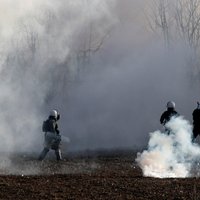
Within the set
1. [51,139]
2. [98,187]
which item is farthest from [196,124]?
[98,187]

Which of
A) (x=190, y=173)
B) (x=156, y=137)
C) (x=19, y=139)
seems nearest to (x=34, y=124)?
(x=19, y=139)

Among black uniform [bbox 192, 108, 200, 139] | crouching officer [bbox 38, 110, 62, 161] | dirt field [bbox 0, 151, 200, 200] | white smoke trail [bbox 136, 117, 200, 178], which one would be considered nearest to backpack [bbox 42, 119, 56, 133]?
crouching officer [bbox 38, 110, 62, 161]

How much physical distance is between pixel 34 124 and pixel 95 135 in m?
2.30

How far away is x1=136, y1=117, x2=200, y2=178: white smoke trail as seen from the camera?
11930mm

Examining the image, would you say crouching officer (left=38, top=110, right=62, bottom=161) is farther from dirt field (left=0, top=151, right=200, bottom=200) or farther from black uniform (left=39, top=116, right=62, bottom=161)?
dirt field (left=0, top=151, right=200, bottom=200)

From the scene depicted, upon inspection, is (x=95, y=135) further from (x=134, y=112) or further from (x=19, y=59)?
(x=19, y=59)

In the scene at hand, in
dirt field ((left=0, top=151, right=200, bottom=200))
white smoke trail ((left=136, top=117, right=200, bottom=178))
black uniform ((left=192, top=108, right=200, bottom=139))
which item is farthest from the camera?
black uniform ((left=192, top=108, right=200, bottom=139))

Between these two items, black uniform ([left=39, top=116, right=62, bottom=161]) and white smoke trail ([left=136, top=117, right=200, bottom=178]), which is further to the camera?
black uniform ([left=39, top=116, right=62, bottom=161])

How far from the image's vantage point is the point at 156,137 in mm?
13406

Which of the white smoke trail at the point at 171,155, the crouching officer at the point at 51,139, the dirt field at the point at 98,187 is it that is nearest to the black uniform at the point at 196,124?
the white smoke trail at the point at 171,155

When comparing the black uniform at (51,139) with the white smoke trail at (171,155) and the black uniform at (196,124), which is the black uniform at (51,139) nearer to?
the white smoke trail at (171,155)

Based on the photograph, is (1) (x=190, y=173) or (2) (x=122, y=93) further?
(2) (x=122, y=93)

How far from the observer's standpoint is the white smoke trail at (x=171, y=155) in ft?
39.1

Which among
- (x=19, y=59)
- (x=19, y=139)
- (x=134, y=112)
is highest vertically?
(x=19, y=59)
